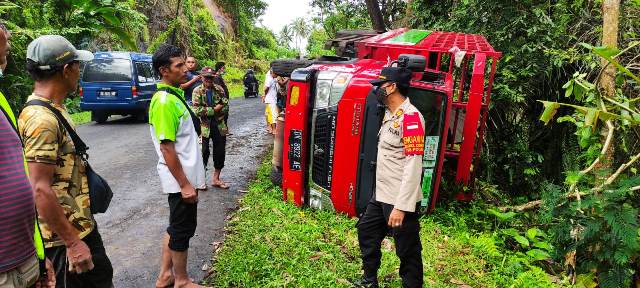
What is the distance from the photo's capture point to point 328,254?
436 cm

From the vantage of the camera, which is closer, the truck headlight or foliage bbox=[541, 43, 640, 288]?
foliage bbox=[541, 43, 640, 288]

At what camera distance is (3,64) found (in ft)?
6.01

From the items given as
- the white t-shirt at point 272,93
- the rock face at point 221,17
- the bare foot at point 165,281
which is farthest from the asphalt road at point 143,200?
the rock face at point 221,17

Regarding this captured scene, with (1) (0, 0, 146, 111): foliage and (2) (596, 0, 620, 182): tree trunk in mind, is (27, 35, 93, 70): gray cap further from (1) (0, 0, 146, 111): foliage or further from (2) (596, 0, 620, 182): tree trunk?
(1) (0, 0, 146, 111): foliage

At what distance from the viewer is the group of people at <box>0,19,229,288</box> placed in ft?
5.49

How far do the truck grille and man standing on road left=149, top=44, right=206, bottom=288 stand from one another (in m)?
2.13

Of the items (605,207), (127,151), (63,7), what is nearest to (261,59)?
(63,7)

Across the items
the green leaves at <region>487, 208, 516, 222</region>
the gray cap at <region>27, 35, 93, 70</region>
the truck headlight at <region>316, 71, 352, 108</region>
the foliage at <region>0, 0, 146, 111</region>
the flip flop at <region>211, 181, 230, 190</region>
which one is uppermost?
A: the foliage at <region>0, 0, 146, 111</region>

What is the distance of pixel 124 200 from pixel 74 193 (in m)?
3.81

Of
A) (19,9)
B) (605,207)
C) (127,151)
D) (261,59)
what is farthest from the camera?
(261,59)

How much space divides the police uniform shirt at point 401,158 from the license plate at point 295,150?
82.1 inches

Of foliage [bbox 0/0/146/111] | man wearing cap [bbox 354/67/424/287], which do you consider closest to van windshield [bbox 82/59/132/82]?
foliage [bbox 0/0/146/111]

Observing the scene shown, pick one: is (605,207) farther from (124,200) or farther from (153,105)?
(124,200)

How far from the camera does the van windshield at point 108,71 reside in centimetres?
1209
